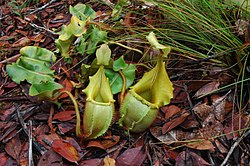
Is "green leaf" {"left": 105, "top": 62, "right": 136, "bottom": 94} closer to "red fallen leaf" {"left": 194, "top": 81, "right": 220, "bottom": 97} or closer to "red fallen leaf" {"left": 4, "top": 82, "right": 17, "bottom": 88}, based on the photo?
"red fallen leaf" {"left": 194, "top": 81, "right": 220, "bottom": 97}

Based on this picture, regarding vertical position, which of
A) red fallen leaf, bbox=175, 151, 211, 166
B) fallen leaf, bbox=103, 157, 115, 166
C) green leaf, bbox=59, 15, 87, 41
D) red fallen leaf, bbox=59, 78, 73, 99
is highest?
green leaf, bbox=59, 15, 87, 41

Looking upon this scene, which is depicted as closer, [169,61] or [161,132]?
[161,132]

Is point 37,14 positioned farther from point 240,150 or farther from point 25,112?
point 240,150

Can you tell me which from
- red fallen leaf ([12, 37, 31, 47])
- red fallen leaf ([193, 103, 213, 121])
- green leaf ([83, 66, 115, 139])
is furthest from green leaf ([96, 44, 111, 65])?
red fallen leaf ([12, 37, 31, 47])

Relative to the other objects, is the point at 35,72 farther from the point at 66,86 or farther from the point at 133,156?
the point at 133,156

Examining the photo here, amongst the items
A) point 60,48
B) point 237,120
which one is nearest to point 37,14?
point 60,48

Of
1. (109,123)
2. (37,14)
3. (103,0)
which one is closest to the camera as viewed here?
(109,123)

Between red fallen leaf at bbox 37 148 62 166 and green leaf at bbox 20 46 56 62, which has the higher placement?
green leaf at bbox 20 46 56 62
